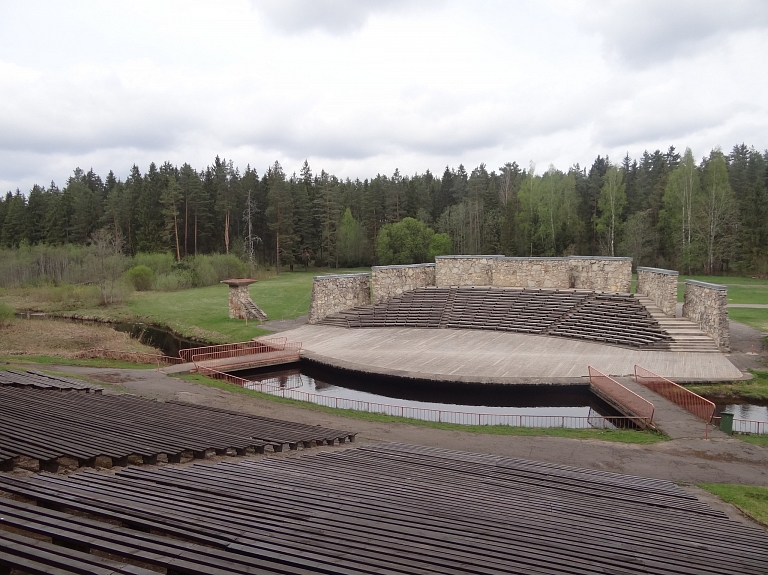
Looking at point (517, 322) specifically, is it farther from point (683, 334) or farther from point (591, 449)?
point (591, 449)

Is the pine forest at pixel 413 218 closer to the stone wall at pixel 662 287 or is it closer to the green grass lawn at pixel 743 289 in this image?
the green grass lawn at pixel 743 289

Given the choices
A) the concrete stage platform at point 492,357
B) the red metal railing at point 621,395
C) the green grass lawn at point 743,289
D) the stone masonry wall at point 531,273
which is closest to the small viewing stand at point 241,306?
the concrete stage platform at point 492,357

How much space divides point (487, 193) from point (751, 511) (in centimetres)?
5895

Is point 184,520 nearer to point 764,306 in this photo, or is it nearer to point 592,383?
point 592,383

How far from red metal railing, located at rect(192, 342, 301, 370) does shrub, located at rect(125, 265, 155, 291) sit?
29.5m

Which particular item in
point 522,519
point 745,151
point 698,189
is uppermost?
point 745,151

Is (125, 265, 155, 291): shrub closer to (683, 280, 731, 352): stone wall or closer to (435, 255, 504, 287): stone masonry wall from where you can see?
(435, 255, 504, 287): stone masonry wall

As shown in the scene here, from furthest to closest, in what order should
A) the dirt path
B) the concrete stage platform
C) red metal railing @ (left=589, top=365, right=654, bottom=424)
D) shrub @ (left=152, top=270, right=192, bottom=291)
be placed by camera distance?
shrub @ (left=152, top=270, right=192, bottom=291), the concrete stage platform, red metal railing @ (left=589, top=365, right=654, bottom=424), the dirt path

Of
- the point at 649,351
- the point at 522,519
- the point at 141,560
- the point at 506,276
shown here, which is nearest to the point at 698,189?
the point at 506,276

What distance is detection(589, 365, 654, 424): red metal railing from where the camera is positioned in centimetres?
1594

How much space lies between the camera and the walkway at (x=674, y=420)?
1419 cm

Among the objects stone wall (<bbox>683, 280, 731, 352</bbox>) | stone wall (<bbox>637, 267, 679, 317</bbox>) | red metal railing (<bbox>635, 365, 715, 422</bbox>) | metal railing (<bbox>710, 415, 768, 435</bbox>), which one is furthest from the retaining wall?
metal railing (<bbox>710, 415, 768, 435</bbox>)

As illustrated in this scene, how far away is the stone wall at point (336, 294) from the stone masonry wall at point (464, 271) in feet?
16.4

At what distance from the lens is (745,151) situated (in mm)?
80125
